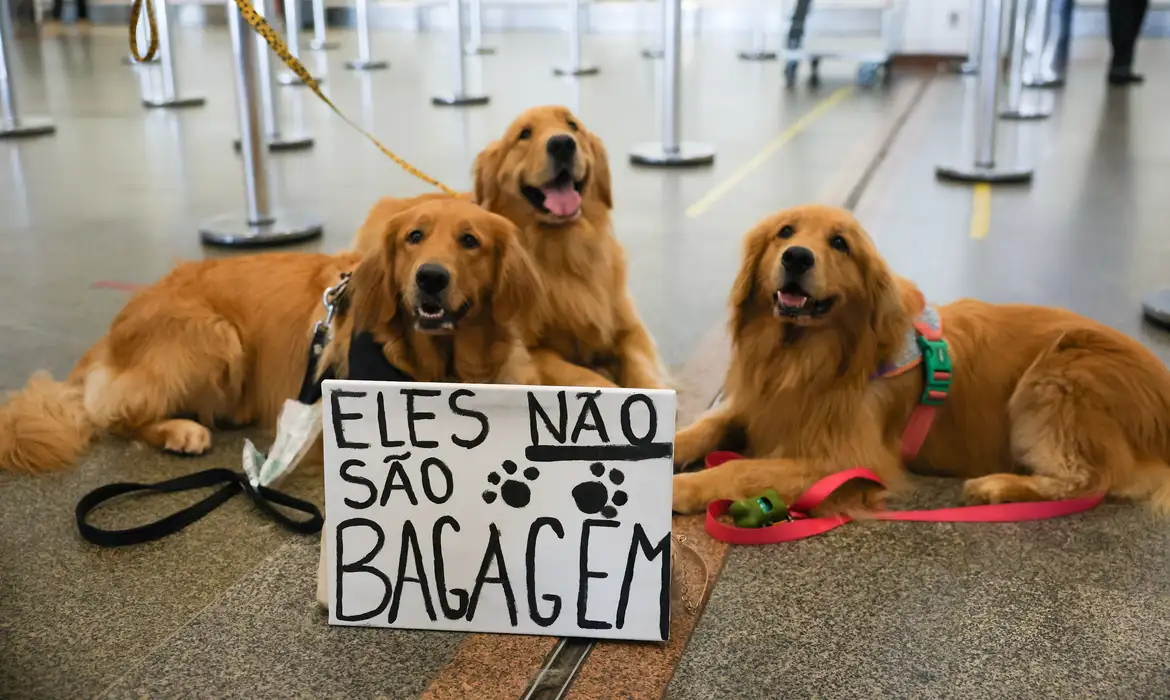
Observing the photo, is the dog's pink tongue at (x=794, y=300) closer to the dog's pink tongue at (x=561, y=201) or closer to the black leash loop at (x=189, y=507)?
→ the dog's pink tongue at (x=561, y=201)

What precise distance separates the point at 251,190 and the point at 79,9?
17.3 meters

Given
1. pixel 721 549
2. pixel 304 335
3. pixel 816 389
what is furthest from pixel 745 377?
pixel 304 335

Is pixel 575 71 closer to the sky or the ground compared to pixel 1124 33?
closer to the ground

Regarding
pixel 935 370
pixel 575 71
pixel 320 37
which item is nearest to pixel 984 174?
pixel 935 370

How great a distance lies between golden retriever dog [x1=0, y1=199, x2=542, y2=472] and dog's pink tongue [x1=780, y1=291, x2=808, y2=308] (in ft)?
2.05

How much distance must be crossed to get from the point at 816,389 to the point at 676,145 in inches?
199

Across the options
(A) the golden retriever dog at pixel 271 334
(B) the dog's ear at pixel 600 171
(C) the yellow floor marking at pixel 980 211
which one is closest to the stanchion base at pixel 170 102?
(C) the yellow floor marking at pixel 980 211

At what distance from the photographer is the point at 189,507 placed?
8.94 ft

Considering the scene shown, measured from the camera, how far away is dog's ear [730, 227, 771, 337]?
2752 millimetres

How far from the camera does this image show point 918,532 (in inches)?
104

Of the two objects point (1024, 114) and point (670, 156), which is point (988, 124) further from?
point (1024, 114)

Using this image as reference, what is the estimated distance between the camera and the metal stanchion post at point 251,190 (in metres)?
5.11

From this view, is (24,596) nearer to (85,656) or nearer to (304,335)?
(85,656)

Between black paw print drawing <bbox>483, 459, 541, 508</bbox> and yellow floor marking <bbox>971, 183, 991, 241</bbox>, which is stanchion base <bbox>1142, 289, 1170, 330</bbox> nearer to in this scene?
yellow floor marking <bbox>971, 183, 991, 241</bbox>
